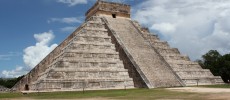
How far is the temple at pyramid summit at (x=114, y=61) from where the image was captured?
76.4 feet

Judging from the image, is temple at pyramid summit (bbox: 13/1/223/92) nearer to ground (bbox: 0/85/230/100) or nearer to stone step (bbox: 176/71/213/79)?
stone step (bbox: 176/71/213/79)

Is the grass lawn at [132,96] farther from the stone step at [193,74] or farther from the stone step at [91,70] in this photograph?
the stone step at [193,74]

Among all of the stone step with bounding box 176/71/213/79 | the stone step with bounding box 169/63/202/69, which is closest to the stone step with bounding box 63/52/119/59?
the stone step with bounding box 169/63/202/69

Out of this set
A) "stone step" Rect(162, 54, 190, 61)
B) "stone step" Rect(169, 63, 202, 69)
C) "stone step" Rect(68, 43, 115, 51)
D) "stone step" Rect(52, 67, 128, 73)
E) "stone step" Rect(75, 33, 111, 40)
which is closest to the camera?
"stone step" Rect(52, 67, 128, 73)

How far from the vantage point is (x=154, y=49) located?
29.6 metres

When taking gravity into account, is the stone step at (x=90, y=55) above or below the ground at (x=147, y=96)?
above

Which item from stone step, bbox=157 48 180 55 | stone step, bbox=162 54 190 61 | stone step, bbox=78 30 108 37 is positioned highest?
stone step, bbox=78 30 108 37

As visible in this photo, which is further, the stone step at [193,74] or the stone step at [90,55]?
the stone step at [193,74]

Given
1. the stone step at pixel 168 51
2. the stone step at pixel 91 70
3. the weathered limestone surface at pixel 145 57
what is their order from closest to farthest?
the stone step at pixel 91 70
the weathered limestone surface at pixel 145 57
the stone step at pixel 168 51

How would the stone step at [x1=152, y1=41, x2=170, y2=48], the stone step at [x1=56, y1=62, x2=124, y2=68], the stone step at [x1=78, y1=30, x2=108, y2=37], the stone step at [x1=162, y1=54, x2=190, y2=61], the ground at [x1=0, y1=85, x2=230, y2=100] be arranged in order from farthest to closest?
the stone step at [x1=152, y1=41, x2=170, y2=48]
the stone step at [x1=162, y1=54, x2=190, y2=61]
the stone step at [x1=78, y1=30, x2=108, y2=37]
the stone step at [x1=56, y1=62, x2=124, y2=68]
the ground at [x1=0, y1=85, x2=230, y2=100]

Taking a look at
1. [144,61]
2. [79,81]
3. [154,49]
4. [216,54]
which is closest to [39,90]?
[79,81]

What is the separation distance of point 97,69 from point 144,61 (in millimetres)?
4626

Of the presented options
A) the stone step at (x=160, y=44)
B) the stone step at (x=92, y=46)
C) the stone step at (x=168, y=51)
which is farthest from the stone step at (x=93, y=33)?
the stone step at (x=168, y=51)

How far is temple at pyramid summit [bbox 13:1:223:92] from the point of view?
23297 millimetres
